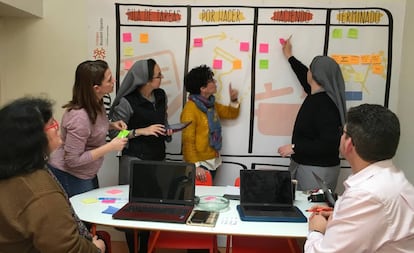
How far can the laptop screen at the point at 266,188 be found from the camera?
7.00 feet

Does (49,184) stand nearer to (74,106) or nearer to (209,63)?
(74,106)

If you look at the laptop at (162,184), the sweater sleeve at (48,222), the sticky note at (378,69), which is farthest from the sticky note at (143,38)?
the sweater sleeve at (48,222)

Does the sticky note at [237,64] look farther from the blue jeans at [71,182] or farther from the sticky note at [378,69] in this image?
the blue jeans at [71,182]

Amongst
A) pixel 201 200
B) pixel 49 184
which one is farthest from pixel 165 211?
pixel 49 184

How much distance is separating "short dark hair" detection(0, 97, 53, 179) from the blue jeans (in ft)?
3.55

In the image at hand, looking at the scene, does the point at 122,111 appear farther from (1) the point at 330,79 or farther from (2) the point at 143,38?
(1) the point at 330,79

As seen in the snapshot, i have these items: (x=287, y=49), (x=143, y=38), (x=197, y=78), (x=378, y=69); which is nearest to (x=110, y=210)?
(x=197, y=78)

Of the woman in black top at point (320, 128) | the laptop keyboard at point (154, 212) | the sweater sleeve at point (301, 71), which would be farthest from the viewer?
the sweater sleeve at point (301, 71)

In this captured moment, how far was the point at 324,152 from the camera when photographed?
2609 millimetres

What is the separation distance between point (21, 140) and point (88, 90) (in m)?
1.11

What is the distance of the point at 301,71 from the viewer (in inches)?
118

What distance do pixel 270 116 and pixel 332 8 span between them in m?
1.01

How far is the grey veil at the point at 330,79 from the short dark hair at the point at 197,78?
797mm

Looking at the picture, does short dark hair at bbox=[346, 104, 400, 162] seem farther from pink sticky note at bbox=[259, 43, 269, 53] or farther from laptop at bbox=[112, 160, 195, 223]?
pink sticky note at bbox=[259, 43, 269, 53]
